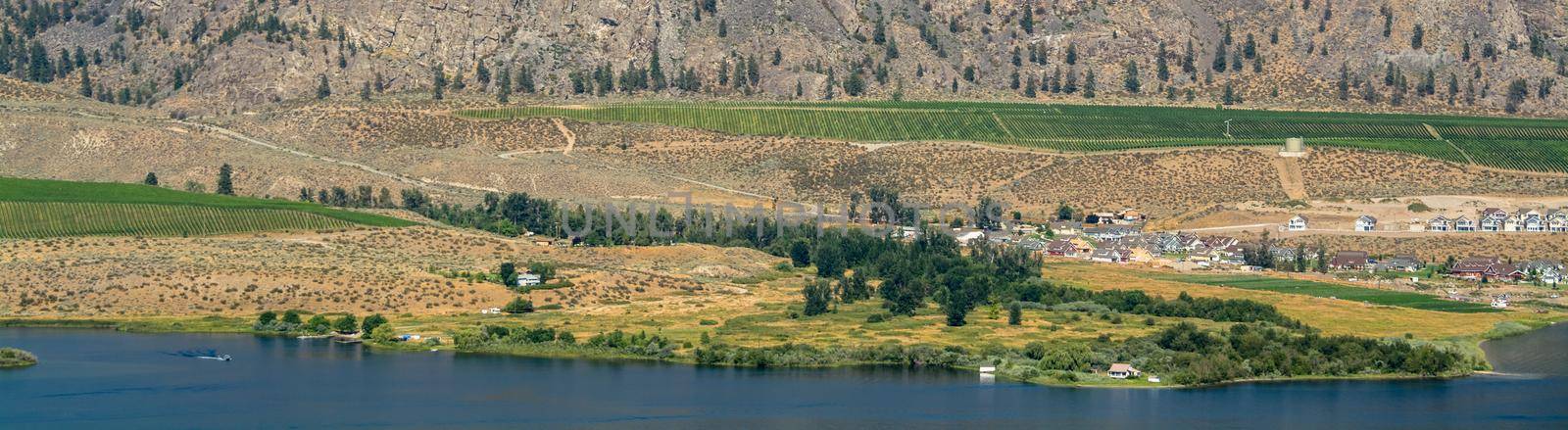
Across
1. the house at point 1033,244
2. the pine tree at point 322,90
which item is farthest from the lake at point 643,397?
the pine tree at point 322,90

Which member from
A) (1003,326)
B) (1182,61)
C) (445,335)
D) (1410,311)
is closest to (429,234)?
(445,335)

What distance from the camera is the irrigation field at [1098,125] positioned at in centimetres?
17025

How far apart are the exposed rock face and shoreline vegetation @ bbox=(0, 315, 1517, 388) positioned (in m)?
83.7

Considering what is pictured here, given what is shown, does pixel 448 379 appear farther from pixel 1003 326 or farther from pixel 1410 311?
pixel 1410 311

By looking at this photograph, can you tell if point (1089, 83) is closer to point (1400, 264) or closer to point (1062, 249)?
point (1062, 249)

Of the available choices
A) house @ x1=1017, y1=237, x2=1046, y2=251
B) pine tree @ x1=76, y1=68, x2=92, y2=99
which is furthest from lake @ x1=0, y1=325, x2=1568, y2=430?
pine tree @ x1=76, y1=68, x2=92, y2=99

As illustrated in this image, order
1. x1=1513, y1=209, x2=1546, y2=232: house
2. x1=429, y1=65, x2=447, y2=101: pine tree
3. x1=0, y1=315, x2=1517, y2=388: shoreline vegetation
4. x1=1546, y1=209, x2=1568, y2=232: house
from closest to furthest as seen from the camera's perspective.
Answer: x1=0, y1=315, x2=1517, y2=388: shoreline vegetation < x1=1546, y1=209, x2=1568, y2=232: house < x1=1513, y1=209, x2=1546, y2=232: house < x1=429, y1=65, x2=447, y2=101: pine tree

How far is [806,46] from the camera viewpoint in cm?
18888

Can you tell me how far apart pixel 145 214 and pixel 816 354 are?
51.7 meters

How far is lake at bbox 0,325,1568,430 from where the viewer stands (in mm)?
79562

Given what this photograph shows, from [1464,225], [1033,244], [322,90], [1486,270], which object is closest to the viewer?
[1486,270]

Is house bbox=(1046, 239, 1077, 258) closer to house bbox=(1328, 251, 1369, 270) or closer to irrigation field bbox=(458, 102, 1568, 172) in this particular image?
house bbox=(1328, 251, 1369, 270)

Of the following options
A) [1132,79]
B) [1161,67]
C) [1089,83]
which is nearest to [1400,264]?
[1089,83]

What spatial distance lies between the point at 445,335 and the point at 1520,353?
142ft
